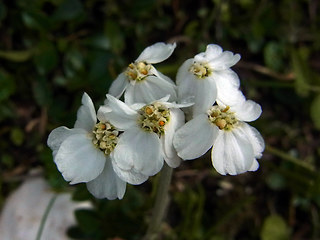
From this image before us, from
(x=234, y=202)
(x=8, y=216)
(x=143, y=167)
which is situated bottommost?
(x=234, y=202)

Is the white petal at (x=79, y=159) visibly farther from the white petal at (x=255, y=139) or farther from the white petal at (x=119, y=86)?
the white petal at (x=255, y=139)

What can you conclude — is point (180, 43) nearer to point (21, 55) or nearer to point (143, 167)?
point (21, 55)

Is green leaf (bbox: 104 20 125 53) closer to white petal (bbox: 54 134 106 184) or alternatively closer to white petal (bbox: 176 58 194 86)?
white petal (bbox: 176 58 194 86)

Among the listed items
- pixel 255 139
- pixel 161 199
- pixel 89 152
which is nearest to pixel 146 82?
pixel 89 152

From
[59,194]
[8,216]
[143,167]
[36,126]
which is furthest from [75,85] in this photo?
[143,167]

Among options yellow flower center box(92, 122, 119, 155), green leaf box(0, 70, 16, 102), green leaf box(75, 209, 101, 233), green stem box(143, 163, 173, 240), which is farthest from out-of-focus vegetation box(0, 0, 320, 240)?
yellow flower center box(92, 122, 119, 155)
